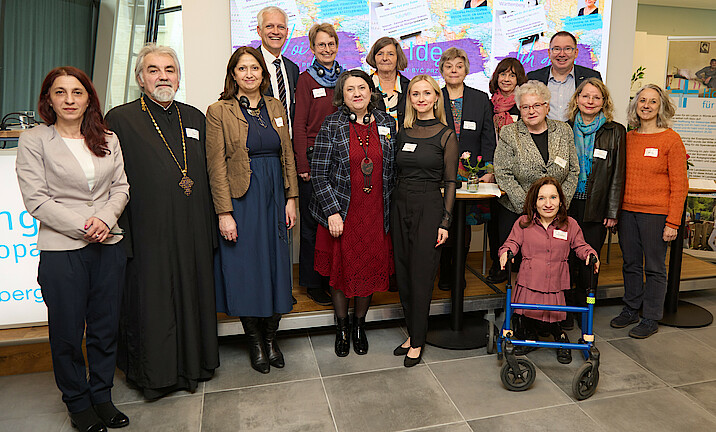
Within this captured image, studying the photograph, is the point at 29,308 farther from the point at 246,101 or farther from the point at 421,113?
the point at 421,113

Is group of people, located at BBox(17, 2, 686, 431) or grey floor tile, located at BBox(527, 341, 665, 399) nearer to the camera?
group of people, located at BBox(17, 2, 686, 431)

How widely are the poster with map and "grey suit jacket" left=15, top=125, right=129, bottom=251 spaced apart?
224 centimetres

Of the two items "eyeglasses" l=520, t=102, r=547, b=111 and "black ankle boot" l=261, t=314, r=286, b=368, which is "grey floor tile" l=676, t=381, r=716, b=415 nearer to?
"eyeglasses" l=520, t=102, r=547, b=111

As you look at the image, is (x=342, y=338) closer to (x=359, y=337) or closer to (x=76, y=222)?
(x=359, y=337)

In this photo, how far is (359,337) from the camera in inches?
130

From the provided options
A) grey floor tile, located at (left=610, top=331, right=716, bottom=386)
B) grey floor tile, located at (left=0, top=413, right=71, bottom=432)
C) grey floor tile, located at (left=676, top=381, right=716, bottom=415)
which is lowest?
grey floor tile, located at (left=0, top=413, right=71, bottom=432)

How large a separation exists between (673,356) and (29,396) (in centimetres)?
389

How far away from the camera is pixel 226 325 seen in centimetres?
323

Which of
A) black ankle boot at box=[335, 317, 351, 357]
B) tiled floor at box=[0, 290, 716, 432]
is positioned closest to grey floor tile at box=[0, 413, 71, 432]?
tiled floor at box=[0, 290, 716, 432]

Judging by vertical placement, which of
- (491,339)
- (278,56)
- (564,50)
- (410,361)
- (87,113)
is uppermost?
(564,50)

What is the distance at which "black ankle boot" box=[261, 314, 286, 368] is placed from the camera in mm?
3094

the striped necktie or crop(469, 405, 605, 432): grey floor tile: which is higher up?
the striped necktie

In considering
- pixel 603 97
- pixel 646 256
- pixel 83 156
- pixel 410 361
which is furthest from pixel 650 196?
pixel 83 156

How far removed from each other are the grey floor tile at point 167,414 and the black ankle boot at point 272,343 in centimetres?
49
